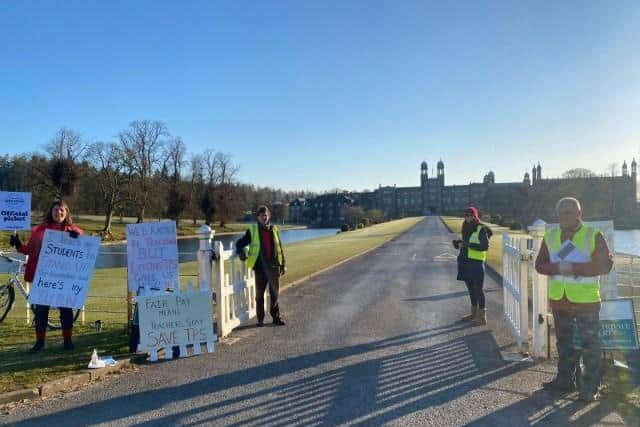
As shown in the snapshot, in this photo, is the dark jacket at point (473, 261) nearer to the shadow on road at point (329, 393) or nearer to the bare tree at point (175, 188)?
the shadow on road at point (329, 393)

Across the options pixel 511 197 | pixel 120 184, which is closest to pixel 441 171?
pixel 511 197

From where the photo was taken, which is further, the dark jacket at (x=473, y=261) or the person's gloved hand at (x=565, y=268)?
the dark jacket at (x=473, y=261)

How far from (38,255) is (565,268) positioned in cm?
658

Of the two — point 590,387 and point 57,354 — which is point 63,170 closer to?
point 57,354

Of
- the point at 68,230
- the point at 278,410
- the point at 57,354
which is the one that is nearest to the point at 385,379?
the point at 278,410

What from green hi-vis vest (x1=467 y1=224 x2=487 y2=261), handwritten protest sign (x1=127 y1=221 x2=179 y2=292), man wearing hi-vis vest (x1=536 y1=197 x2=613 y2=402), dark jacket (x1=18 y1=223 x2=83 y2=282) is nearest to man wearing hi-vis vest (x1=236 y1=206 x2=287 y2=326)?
handwritten protest sign (x1=127 y1=221 x2=179 y2=292)

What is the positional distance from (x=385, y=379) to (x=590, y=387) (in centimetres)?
204

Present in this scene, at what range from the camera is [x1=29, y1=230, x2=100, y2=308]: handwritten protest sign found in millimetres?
6504

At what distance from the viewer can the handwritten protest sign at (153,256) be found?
696 cm

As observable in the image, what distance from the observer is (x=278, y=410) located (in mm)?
4555

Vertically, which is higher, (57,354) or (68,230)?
(68,230)

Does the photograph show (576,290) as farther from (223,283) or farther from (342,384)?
(223,283)

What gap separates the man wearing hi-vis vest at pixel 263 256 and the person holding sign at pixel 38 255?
2.68m

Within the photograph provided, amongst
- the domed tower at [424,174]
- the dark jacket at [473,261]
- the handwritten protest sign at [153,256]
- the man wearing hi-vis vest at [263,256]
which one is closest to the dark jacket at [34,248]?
the handwritten protest sign at [153,256]
